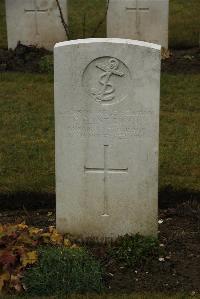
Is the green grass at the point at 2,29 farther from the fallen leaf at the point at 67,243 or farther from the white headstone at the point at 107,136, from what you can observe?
the fallen leaf at the point at 67,243

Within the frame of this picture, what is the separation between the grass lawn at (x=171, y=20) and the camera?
13.2m

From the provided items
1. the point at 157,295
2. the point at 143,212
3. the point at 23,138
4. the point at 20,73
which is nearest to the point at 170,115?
the point at 23,138

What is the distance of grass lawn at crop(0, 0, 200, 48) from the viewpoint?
13180 millimetres

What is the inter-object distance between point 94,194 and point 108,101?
2.36ft

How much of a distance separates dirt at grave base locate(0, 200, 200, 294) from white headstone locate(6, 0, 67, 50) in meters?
6.23

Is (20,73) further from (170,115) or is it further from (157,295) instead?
(157,295)

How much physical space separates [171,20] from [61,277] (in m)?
10.5

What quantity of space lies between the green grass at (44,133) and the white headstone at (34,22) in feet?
4.65

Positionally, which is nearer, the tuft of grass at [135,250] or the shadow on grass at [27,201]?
the tuft of grass at [135,250]

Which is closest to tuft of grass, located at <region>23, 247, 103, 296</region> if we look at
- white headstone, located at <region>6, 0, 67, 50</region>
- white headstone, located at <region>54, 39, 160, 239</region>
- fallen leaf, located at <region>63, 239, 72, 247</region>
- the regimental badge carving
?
fallen leaf, located at <region>63, 239, 72, 247</region>

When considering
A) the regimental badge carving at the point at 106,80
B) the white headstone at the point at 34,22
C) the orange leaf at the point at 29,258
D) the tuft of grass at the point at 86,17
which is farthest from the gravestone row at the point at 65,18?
the orange leaf at the point at 29,258

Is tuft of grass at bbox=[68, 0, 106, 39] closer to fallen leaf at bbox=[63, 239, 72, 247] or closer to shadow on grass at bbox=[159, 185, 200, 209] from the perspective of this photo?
shadow on grass at bbox=[159, 185, 200, 209]

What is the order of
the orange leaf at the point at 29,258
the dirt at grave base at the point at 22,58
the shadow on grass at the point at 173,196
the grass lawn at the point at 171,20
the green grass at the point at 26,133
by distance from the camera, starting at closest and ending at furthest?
the orange leaf at the point at 29,258 → the shadow on grass at the point at 173,196 → the green grass at the point at 26,133 → the dirt at grave base at the point at 22,58 → the grass lawn at the point at 171,20

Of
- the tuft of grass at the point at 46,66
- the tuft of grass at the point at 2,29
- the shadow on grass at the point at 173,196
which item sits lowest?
the shadow on grass at the point at 173,196
